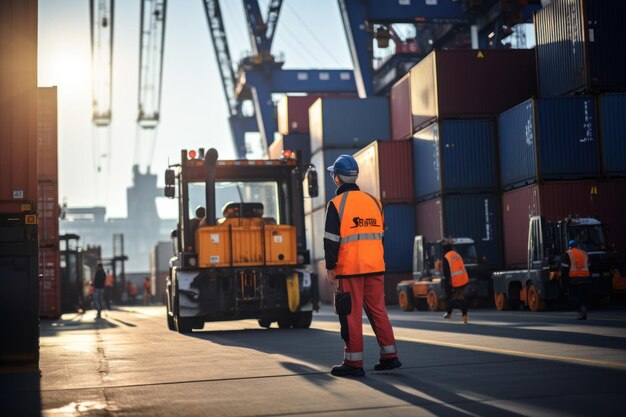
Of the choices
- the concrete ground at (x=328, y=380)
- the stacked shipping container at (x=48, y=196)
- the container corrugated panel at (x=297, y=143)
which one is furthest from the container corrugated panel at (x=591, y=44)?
the container corrugated panel at (x=297, y=143)

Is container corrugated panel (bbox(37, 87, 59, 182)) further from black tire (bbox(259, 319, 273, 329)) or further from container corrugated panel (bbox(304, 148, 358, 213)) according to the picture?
container corrugated panel (bbox(304, 148, 358, 213))

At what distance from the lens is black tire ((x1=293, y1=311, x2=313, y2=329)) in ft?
51.0

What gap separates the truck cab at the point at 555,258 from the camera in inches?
813

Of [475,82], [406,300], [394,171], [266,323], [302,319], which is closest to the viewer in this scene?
[302,319]

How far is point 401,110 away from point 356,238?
27.8m

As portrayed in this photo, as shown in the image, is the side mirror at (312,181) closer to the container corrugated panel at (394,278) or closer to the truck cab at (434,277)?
the truck cab at (434,277)

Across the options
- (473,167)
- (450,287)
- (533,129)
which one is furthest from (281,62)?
(450,287)

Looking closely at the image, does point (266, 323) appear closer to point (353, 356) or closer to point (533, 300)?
point (533, 300)

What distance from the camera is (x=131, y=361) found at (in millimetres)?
9781

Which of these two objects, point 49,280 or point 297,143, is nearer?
point 49,280

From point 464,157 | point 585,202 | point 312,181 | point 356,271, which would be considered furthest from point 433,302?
point 356,271

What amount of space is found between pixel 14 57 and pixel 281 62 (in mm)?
45448

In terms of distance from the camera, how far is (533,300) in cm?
2161

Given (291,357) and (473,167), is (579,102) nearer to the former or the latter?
(473,167)
